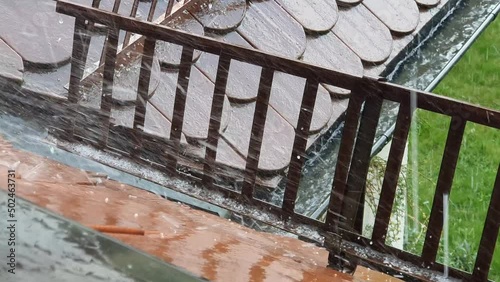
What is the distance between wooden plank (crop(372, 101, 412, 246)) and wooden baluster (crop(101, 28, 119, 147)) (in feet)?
3.61

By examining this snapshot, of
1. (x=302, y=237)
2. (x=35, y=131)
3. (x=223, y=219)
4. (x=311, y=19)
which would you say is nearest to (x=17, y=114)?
(x=35, y=131)

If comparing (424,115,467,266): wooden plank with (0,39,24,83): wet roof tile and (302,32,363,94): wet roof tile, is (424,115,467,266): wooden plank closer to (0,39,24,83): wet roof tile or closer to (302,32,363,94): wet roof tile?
(302,32,363,94): wet roof tile

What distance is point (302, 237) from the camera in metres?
2.93

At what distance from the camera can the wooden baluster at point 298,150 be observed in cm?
278

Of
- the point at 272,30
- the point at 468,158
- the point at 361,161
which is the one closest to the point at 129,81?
the point at 272,30

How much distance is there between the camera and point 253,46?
12.4ft

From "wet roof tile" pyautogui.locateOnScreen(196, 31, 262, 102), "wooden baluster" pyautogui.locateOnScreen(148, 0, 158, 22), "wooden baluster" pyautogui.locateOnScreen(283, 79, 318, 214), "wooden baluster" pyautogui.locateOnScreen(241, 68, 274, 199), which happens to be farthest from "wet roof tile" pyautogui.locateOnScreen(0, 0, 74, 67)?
"wooden baluster" pyautogui.locateOnScreen(283, 79, 318, 214)

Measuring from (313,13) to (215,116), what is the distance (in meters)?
1.42

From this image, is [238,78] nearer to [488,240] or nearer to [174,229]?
[174,229]

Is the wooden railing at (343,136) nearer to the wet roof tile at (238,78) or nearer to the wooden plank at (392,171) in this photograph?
the wooden plank at (392,171)

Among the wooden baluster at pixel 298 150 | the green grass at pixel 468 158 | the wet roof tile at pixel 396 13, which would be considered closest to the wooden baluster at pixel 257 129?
the wooden baluster at pixel 298 150

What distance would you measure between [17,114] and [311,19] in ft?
5.37

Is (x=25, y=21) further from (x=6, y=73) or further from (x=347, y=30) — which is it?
(x=347, y=30)

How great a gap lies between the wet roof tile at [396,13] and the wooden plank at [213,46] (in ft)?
6.04
